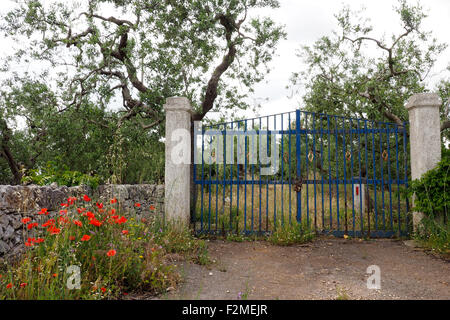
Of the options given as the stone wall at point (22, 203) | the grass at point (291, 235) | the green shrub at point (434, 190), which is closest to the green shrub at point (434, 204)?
the green shrub at point (434, 190)

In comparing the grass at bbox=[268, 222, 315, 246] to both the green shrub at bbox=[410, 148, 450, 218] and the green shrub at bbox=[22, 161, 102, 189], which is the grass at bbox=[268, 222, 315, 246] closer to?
the green shrub at bbox=[410, 148, 450, 218]

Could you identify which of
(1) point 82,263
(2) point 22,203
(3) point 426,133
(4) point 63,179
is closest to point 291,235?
(3) point 426,133

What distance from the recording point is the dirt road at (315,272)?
373 cm

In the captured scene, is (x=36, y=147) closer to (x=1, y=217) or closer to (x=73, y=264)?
(x=1, y=217)

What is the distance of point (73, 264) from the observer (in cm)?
320

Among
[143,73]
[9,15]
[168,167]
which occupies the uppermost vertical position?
[9,15]

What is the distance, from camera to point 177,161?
631cm

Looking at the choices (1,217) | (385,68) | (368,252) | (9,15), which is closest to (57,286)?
(1,217)

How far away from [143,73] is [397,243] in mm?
6692

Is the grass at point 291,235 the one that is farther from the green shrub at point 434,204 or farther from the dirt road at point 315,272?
the green shrub at point 434,204

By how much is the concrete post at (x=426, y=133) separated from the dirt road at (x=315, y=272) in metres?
1.53

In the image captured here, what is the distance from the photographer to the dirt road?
3.73 m

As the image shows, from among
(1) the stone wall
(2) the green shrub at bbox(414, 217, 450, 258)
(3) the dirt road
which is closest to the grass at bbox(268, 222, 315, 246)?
(3) the dirt road

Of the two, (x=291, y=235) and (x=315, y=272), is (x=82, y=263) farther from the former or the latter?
(x=291, y=235)
